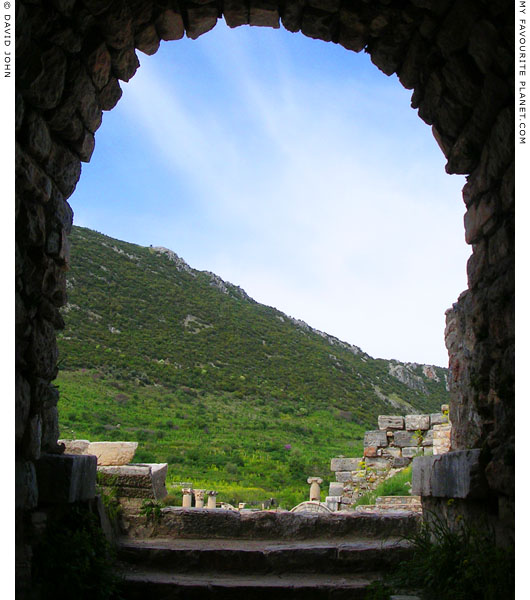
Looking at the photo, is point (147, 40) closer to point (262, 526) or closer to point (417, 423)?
point (262, 526)

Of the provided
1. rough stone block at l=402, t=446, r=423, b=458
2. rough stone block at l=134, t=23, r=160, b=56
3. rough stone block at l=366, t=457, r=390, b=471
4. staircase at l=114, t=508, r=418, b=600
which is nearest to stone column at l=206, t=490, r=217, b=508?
rough stone block at l=366, t=457, r=390, b=471

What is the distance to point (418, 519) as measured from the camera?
534 cm

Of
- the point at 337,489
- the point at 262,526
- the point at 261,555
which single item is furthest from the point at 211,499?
the point at 261,555

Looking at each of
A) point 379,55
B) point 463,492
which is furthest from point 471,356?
point 379,55

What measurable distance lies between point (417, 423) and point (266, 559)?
9945mm

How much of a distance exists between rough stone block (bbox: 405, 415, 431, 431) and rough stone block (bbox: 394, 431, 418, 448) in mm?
130

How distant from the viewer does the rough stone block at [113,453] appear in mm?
6133

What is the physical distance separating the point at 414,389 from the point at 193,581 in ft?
141

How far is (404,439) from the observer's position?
45.7 feet

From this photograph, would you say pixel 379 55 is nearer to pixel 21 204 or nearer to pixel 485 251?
pixel 485 251

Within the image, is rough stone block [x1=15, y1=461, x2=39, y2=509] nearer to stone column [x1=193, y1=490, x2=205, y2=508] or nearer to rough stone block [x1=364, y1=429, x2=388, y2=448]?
stone column [x1=193, y1=490, x2=205, y2=508]

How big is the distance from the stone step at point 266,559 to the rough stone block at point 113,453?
150 centimetres

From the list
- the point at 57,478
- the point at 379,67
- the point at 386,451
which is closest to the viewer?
the point at 57,478

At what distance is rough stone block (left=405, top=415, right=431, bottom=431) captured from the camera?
13.8 metres
